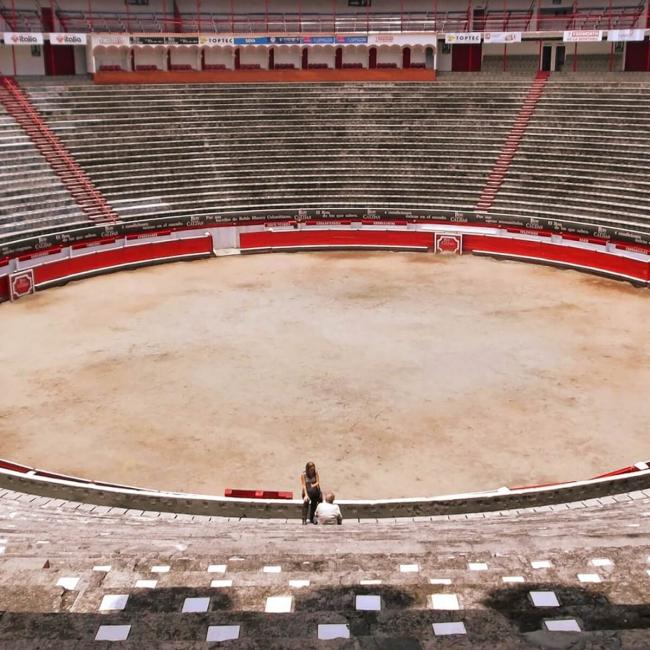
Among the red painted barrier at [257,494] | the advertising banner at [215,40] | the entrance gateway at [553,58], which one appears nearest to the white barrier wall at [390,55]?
the entrance gateway at [553,58]

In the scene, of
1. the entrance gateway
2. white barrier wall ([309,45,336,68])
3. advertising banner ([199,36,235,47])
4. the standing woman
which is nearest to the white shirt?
the standing woman

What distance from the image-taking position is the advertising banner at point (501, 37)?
41844mm

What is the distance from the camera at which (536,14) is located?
4694cm

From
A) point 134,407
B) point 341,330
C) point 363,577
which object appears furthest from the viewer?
point 341,330

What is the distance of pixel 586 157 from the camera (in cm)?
3412

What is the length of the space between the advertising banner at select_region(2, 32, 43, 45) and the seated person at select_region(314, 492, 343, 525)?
35.0 meters

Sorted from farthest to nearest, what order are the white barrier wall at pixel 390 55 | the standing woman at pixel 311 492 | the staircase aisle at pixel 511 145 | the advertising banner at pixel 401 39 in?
1. the white barrier wall at pixel 390 55
2. the advertising banner at pixel 401 39
3. the staircase aisle at pixel 511 145
4. the standing woman at pixel 311 492

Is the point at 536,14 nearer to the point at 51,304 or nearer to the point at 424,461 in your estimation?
the point at 51,304

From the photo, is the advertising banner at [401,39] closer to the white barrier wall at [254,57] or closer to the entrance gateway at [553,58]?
the white barrier wall at [254,57]

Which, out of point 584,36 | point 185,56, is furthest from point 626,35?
point 185,56

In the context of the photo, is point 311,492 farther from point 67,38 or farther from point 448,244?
point 67,38

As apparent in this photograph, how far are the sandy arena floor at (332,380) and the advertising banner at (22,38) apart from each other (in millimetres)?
16968

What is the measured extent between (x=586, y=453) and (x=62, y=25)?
130 ft

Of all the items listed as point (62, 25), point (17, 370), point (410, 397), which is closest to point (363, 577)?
point (410, 397)
